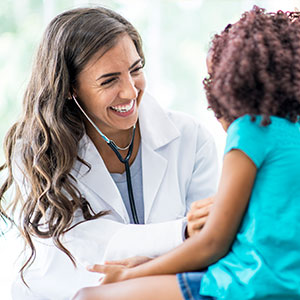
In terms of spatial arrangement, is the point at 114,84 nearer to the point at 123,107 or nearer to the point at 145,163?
the point at 123,107

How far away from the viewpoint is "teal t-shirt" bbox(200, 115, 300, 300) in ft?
3.57

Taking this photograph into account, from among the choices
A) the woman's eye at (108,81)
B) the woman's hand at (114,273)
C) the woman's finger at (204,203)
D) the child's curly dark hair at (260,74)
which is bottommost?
the woman's hand at (114,273)

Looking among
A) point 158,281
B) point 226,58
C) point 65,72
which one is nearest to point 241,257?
point 158,281

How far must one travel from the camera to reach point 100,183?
182 cm

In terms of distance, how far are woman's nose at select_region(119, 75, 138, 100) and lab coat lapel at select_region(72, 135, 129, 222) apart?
0.27 meters

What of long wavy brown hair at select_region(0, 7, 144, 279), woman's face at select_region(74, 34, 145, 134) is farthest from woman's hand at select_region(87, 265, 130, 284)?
woman's face at select_region(74, 34, 145, 134)

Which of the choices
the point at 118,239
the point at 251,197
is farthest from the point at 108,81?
the point at 251,197

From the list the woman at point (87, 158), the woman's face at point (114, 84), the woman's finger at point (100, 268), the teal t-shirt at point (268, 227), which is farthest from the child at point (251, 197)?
the woman's face at point (114, 84)

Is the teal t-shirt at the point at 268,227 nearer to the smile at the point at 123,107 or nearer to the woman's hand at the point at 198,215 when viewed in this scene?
the woman's hand at the point at 198,215

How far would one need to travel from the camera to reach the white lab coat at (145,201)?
59.5 inches

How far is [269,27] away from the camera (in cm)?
120

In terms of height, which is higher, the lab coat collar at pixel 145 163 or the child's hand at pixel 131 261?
the lab coat collar at pixel 145 163

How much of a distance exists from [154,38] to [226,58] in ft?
11.1

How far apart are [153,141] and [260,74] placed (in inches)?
34.0
